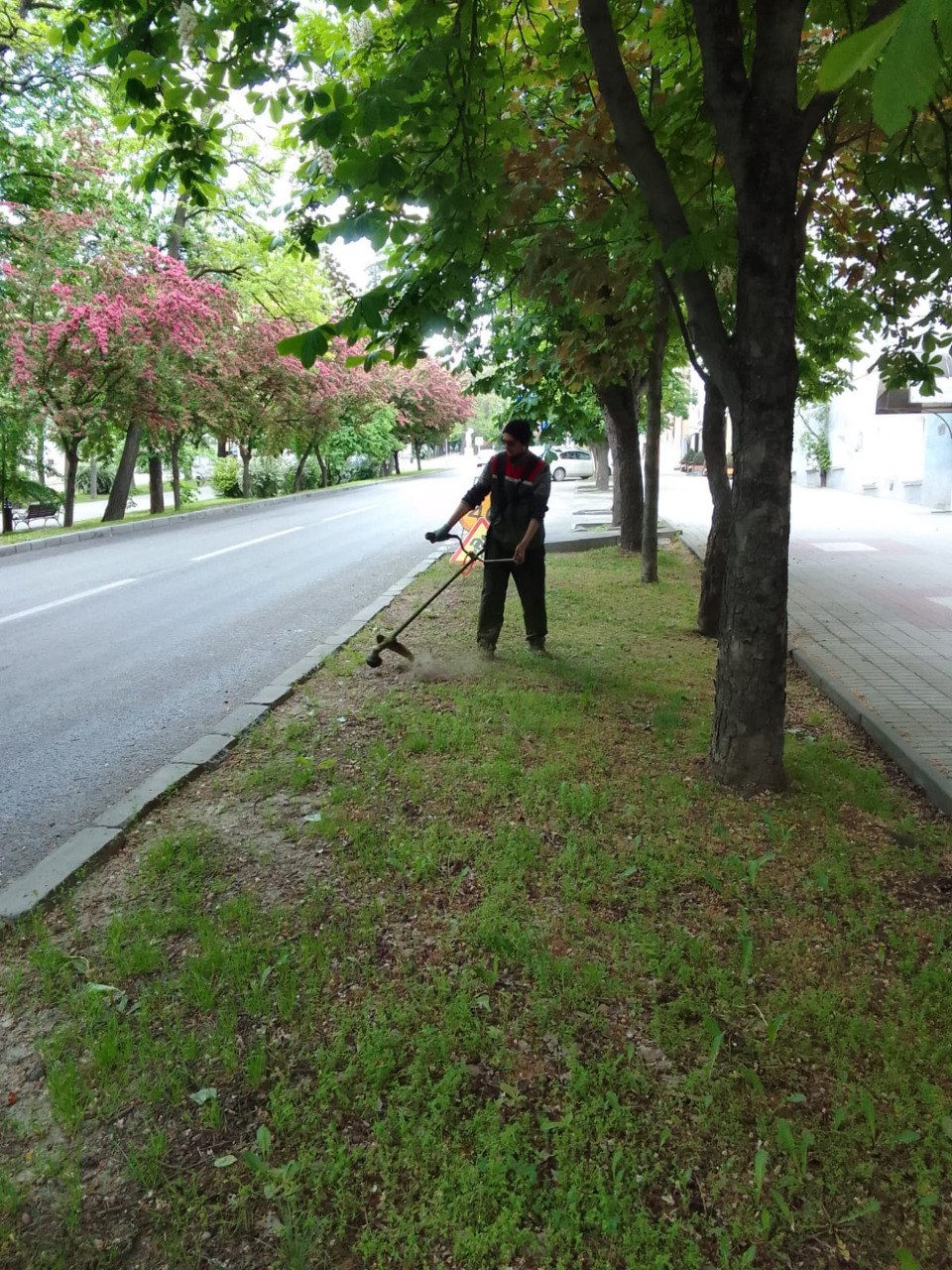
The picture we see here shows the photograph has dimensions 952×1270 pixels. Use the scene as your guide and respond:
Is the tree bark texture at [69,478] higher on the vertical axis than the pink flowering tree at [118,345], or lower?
lower

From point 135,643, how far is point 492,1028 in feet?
20.5

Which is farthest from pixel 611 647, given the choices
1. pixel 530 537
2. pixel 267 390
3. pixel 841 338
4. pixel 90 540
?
pixel 267 390

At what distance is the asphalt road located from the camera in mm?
4754

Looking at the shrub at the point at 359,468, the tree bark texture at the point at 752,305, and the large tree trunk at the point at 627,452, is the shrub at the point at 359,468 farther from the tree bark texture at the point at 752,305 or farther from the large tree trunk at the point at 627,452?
the tree bark texture at the point at 752,305

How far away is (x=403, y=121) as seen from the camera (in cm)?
400

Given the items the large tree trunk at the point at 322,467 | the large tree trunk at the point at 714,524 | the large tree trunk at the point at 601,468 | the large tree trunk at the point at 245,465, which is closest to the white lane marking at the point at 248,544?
the large tree trunk at the point at 714,524

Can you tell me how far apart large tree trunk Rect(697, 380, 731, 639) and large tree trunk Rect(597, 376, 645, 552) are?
3.91m

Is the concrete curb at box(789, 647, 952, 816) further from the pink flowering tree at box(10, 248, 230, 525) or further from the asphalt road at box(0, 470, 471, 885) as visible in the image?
the pink flowering tree at box(10, 248, 230, 525)

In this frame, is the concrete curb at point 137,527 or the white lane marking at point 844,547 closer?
the white lane marking at point 844,547

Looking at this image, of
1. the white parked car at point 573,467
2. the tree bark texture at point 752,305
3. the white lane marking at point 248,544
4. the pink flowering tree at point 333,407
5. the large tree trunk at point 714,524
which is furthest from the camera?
the white parked car at point 573,467

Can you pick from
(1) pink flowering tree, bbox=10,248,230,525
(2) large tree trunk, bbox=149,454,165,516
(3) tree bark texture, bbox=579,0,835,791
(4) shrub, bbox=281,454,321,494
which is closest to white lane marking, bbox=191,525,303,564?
(1) pink flowering tree, bbox=10,248,230,525

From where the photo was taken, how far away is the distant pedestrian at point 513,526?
253 inches

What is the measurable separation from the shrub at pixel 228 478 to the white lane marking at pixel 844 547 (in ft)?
84.7

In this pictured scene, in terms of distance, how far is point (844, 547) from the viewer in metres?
14.1
